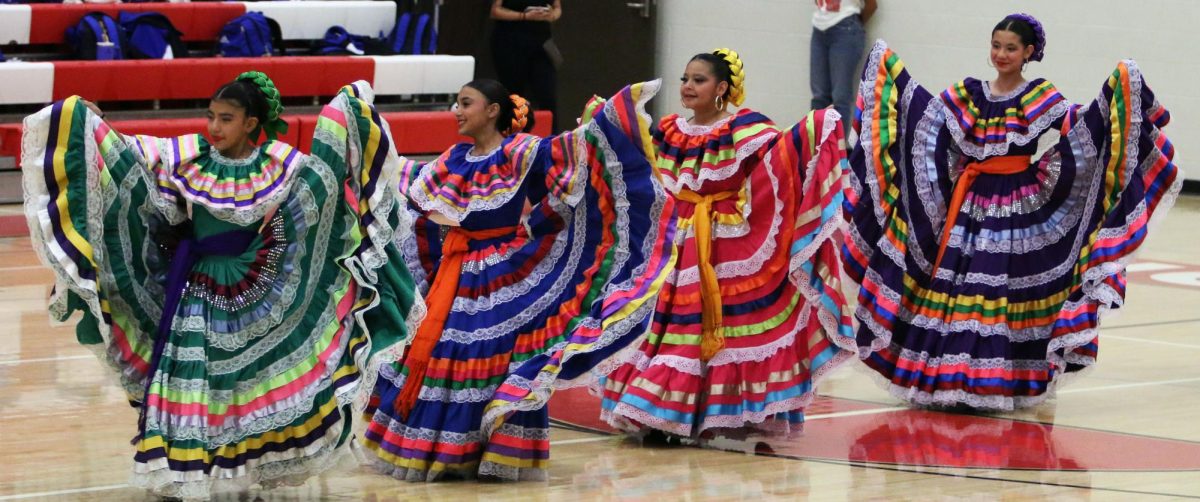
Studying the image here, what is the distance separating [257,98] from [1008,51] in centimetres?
297

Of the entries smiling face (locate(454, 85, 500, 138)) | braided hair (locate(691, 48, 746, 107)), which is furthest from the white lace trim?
braided hair (locate(691, 48, 746, 107))

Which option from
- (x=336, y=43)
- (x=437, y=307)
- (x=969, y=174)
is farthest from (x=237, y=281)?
(x=336, y=43)

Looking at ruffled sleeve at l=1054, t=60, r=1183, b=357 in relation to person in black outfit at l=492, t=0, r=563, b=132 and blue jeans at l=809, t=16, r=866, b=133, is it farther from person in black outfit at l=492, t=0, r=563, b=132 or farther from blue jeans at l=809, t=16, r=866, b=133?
blue jeans at l=809, t=16, r=866, b=133

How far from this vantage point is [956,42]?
13344mm

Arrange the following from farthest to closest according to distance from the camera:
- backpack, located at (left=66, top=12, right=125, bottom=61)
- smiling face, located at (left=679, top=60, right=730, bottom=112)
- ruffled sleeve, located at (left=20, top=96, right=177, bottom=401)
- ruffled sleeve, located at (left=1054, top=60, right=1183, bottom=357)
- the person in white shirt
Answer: the person in white shirt, backpack, located at (left=66, top=12, right=125, bottom=61), ruffled sleeve, located at (left=1054, top=60, right=1183, bottom=357), smiling face, located at (left=679, top=60, right=730, bottom=112), ruffled sleeve, located at (left=20, top=96, right=177, bottom=401)

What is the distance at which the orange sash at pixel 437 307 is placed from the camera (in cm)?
557

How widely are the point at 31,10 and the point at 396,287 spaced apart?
662cm

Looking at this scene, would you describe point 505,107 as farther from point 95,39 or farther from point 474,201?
point 95,39

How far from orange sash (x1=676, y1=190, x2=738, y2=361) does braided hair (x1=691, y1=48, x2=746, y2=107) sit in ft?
1.10

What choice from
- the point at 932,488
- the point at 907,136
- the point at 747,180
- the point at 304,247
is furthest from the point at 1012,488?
the point at 304,247

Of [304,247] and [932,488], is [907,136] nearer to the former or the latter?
[932,488]

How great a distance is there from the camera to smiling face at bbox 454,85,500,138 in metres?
5.78

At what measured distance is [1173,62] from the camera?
12.6 meters

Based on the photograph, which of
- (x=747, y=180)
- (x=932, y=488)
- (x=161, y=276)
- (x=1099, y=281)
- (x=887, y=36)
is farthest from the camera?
(x=887, y=36)
